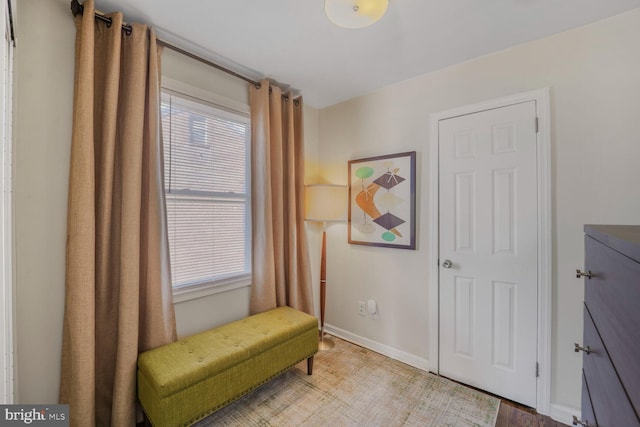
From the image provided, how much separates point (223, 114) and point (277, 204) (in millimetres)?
857

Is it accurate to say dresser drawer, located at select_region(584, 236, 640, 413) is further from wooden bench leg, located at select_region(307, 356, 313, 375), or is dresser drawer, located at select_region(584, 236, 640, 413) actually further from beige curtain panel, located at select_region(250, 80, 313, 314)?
beige curtain panel, located at select_region(250, 80, 313, 314)

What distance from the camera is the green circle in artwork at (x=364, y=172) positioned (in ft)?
8.63

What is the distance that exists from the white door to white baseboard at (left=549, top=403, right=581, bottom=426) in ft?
0.34

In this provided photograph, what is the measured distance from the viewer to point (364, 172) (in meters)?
2.67

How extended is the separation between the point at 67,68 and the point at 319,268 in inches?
99.1

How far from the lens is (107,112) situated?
1538 mm

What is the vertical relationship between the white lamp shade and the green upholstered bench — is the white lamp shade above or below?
above

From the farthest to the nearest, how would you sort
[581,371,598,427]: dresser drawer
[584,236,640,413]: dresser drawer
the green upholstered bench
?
the green upholstered bench < [581,371,598,427]: dresser drawer < [584,236,640,413]: dresser drawer

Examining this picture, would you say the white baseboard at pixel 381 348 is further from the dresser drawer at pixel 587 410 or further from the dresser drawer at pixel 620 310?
the dresser drawer at pixel 620 310

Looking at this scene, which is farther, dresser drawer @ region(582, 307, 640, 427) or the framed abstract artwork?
the framed abstract artwork

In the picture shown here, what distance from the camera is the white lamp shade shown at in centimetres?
255
